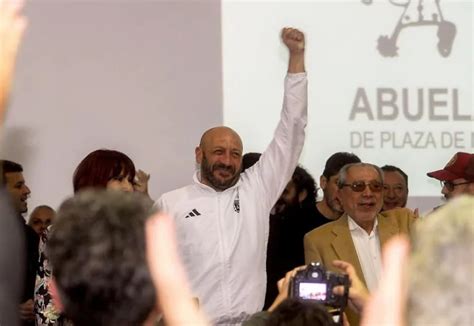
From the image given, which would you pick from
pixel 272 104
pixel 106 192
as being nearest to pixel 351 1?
pixel 272 104

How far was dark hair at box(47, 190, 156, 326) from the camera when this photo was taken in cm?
129

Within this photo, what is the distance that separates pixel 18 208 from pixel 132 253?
3.36 meters

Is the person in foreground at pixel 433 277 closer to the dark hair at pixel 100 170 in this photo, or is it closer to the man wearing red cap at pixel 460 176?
the dark hair at pixel 100 170

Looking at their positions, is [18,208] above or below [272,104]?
below

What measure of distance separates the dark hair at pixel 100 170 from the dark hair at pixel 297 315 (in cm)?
139

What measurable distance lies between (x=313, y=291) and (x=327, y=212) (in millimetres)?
2288

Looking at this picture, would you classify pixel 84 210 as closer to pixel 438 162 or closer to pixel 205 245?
pixel 205 245

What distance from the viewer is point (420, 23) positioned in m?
5.37

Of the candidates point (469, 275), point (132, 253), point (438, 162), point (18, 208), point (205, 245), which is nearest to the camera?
point (469, 275)

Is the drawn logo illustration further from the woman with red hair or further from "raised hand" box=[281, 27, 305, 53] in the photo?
the woman with red hair

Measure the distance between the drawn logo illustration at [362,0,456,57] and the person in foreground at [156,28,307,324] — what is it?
1462mm

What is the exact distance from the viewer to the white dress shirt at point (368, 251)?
395cm

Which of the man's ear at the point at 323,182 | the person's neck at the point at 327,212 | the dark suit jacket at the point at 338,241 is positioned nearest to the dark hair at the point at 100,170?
the dark suit jacket at the point at 338,241

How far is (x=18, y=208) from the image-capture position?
14.9ft
